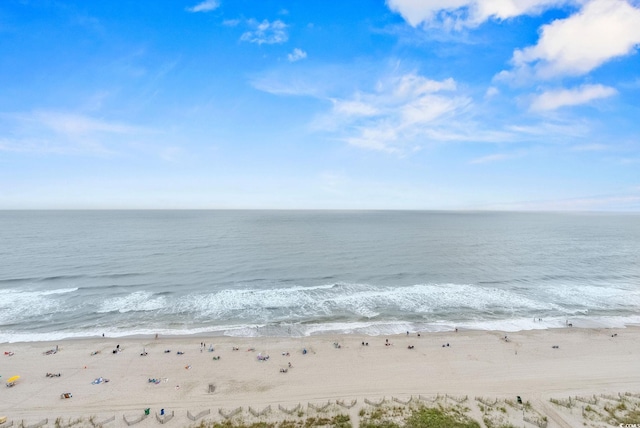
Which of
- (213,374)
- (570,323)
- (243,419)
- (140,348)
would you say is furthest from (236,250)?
(570,323)

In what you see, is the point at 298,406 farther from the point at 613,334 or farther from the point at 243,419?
the point at 613,334

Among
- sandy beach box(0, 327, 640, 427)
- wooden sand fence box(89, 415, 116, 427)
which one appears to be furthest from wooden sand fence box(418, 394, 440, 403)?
wooden sand fence box(89, 415, 116, 427)

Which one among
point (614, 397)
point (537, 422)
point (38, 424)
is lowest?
point (38, 424)

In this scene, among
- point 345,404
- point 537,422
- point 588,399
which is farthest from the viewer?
point 588,399

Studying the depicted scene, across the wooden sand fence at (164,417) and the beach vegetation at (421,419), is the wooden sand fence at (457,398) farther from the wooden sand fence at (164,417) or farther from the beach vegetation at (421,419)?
the wooden sand fence at (164,417)

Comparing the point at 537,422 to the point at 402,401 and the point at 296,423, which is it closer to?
the point at 402,401

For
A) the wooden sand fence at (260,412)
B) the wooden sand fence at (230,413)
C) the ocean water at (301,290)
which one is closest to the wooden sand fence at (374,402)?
the wooden sand fence at (260,412)

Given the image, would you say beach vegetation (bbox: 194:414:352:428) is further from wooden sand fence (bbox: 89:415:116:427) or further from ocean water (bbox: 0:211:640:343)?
ocean water (bbox: 0:211:640:343)

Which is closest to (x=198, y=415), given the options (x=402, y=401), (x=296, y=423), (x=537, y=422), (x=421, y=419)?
(x=296, y=423)

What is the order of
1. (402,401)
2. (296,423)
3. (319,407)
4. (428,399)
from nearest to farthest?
(296,423) → (319,407) → (402,401) → (428,399)
